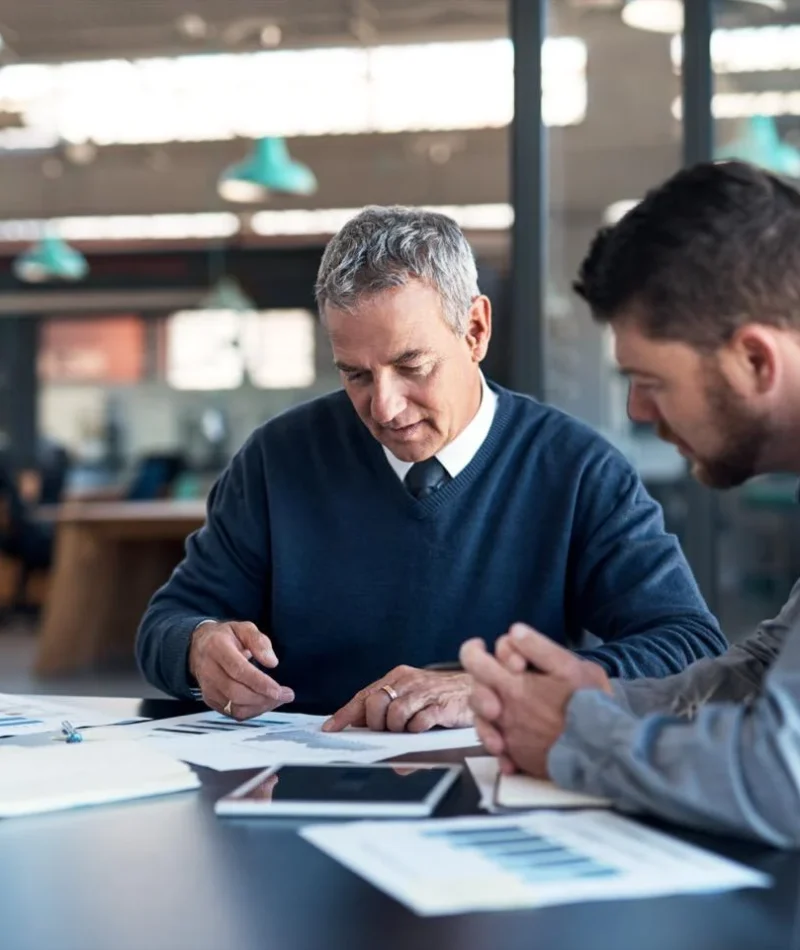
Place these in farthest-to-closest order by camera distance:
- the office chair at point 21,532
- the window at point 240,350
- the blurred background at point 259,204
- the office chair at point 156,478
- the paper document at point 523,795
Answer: the window at point 240,350, the office chair at point 156,478, the office chair at point 21,532, the blurred background at point 259,204, the paper document at point 523,795

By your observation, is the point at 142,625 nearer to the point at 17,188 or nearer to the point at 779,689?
the point at 779,689

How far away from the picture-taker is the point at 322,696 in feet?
7.04

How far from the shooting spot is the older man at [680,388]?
117cm

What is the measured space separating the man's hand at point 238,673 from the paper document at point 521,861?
553 millimetres

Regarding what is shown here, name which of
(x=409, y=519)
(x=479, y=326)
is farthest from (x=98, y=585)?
(x=479, y=326)

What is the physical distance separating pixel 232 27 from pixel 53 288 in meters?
6.76

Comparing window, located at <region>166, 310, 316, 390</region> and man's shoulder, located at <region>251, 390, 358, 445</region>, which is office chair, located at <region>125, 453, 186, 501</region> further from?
man's shoulder, located at <region>251, 390, 358, 445</region>

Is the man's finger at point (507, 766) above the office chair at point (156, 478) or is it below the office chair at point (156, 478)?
below

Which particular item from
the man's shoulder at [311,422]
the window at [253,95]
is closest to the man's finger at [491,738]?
the man's shoulder at [311,422]

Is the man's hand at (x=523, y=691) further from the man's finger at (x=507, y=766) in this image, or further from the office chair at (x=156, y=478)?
the office chair at (x=156, y=478)

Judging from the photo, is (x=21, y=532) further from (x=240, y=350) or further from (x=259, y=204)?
(x=259, y=204)

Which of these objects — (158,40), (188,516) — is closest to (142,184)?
(158,40)

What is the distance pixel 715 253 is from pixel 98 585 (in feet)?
20.8

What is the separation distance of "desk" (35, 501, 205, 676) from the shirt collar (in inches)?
193
